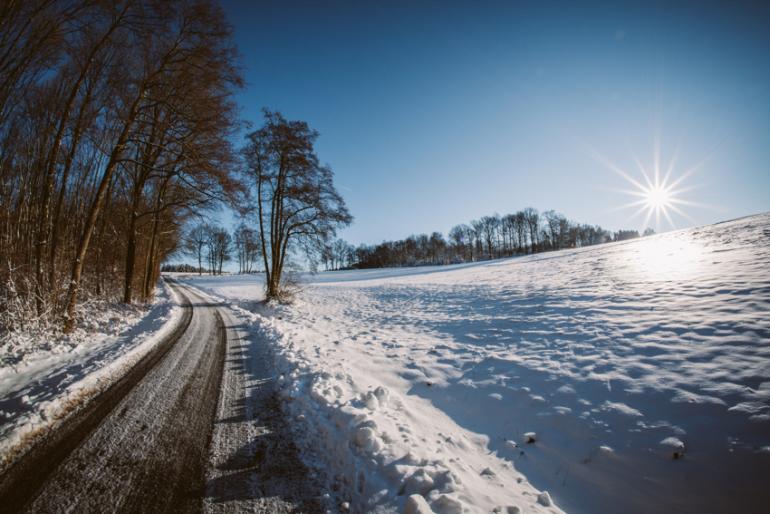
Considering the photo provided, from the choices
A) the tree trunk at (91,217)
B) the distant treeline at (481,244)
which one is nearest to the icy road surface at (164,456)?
the tree trunk at (91,217)

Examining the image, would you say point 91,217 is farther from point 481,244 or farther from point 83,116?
point 481,244

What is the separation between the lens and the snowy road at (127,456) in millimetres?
2229

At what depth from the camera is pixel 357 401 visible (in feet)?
13.5

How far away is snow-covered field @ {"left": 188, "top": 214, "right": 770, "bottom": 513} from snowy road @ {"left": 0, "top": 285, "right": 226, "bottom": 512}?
1.22m

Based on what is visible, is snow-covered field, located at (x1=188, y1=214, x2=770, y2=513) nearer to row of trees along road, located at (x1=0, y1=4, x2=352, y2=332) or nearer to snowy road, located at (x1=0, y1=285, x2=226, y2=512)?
snowy road, located at (x1=0, y1=285, x2=226, y2=512)

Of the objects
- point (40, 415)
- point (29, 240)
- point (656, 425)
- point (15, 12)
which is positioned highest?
point (15, 12)

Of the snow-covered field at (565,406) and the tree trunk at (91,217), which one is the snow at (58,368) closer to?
the tree trunk at (91,217)

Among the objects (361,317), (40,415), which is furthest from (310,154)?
(40,415)

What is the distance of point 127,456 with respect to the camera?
9.20 ft

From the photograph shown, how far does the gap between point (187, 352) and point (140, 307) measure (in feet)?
30.1

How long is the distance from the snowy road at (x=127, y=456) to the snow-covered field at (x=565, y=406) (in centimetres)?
122

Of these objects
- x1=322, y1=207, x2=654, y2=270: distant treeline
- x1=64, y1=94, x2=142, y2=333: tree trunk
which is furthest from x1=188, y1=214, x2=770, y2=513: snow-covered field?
x1=322, y1=207, x2=654, y2=270: distant treeline

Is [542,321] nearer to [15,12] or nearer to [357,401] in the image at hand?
[357,401]

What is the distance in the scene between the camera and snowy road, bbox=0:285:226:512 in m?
2.23
